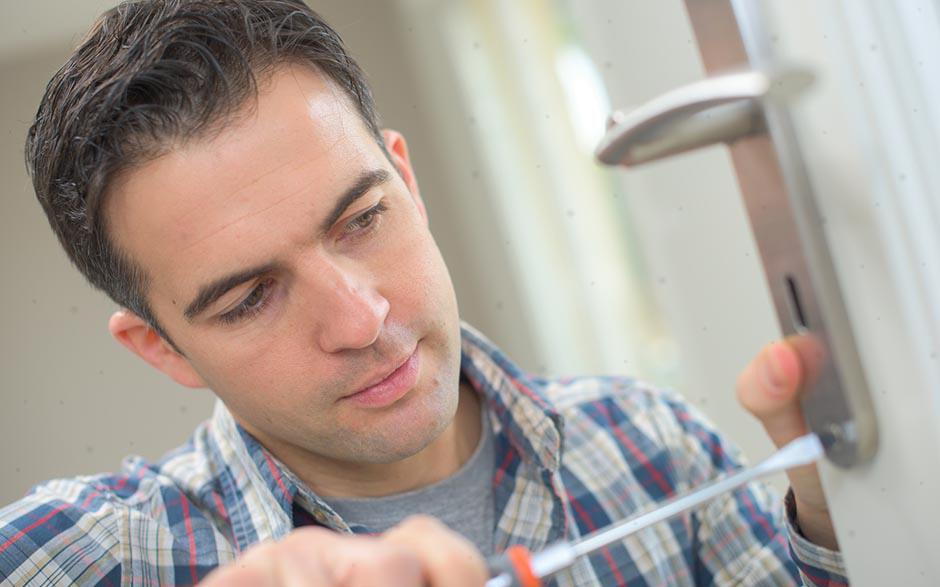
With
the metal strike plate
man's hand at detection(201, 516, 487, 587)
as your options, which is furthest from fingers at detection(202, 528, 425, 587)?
the metal strike plate

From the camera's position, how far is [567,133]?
2.43ft

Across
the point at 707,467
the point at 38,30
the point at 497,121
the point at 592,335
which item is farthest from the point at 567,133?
the point at 38,30

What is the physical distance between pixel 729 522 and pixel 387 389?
30 cm

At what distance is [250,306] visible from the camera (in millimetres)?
518

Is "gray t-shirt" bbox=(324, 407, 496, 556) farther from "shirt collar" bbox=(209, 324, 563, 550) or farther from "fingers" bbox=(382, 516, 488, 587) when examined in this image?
"fingers" bbox=(382, 516, 488, 587)

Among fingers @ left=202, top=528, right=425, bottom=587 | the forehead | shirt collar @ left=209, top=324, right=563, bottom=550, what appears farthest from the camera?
shirt collar @ left=209, top=324, right=563, bottom=550

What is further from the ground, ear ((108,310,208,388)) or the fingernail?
ear ((108,310,208,388))

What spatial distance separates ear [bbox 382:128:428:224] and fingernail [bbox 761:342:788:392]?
26cm

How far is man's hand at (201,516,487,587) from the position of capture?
31 centimetres

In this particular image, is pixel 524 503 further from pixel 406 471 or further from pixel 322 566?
pixel 322 566

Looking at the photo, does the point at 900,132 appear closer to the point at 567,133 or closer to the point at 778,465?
the point at 778,465

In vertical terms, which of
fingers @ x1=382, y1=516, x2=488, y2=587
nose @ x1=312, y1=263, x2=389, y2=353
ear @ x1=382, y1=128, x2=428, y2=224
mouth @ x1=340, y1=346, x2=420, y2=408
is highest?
ear @ x1=382, y1=128, x2=428, y2=224

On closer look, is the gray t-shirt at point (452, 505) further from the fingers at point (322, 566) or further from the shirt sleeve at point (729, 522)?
the fingers at point (322, 566)

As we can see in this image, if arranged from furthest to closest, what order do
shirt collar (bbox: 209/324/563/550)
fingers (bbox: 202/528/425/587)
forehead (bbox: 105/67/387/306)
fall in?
shirt collar (bbox: 209/324/563/550) → forehead (bbox: 105/67/387/306) → fingers (bbox: 202/528/425/587)
